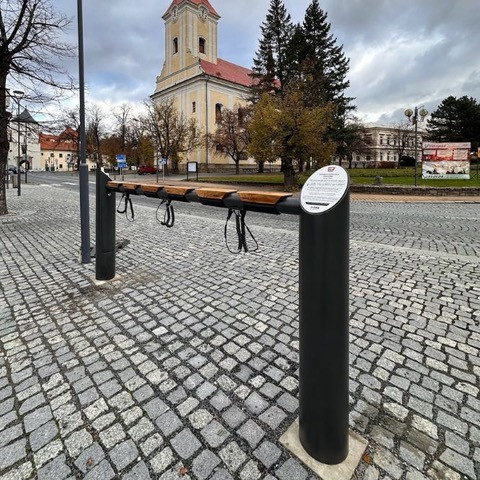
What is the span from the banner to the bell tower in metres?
42.7

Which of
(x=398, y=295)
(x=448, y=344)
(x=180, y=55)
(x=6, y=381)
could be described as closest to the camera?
(x=6, y=381)

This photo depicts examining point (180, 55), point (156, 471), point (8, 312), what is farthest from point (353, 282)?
point (180, 55)

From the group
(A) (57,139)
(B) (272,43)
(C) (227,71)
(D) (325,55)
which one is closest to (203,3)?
(C) (227,71)

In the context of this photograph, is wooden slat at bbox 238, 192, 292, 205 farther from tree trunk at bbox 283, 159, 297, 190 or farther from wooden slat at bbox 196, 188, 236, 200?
tree trunk at bbox 283, 159, 297, 190

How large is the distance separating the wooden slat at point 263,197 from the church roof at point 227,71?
53.2 meters

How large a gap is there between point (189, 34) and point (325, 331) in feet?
204

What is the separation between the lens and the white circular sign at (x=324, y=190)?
A: 1.58m

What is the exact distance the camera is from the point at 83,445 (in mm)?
1866

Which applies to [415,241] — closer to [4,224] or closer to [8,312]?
[8,312]

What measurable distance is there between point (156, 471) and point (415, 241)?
690 cm

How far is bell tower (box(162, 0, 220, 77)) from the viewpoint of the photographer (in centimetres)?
5272

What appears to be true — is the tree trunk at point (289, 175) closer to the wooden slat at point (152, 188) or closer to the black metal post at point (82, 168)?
the black metal post at point (82, 168)

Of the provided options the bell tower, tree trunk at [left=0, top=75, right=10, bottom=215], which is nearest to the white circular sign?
tree trunk at [left=0, top=75, right=10, bottom=215]

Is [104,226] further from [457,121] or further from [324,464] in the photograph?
[457,121]
